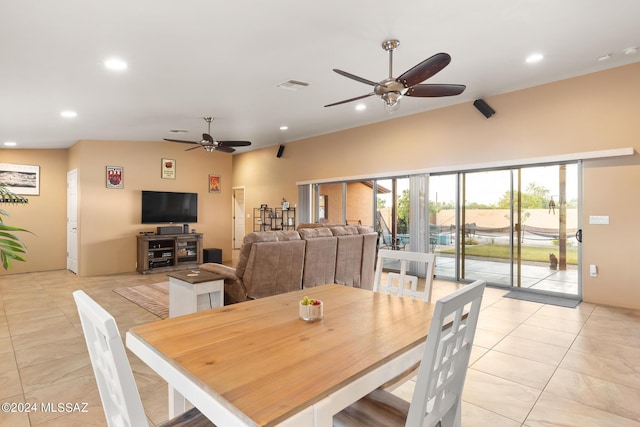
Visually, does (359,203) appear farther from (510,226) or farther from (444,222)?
(510,226)

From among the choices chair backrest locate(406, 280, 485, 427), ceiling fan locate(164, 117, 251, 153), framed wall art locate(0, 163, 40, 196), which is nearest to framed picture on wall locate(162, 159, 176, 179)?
ceiling fan locate(164, 117, 251, 153)

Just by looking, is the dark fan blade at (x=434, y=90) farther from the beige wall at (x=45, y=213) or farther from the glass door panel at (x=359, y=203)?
the beige wall at (x=45, y=213)

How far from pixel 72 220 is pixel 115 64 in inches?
211

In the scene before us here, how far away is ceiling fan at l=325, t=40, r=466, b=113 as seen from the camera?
114 inches

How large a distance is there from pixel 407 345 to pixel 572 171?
529cm

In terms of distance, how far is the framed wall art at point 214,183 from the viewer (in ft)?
29.7

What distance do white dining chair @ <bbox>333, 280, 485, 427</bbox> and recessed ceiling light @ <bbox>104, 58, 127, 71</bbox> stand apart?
403 centimetres

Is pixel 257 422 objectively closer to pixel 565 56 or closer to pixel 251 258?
pixel 251 258

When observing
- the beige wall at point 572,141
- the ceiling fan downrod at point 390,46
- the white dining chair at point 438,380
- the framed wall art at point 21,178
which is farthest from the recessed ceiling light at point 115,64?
the framed wall art at point 21,178

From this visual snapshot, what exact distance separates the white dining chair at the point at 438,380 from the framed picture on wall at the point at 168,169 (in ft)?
26.2

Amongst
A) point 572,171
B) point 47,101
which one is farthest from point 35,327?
point 572,171

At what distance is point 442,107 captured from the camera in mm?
6336

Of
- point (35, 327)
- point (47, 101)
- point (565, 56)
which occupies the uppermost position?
point (565, 56)

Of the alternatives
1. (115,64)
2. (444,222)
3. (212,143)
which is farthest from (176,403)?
(444,222)
